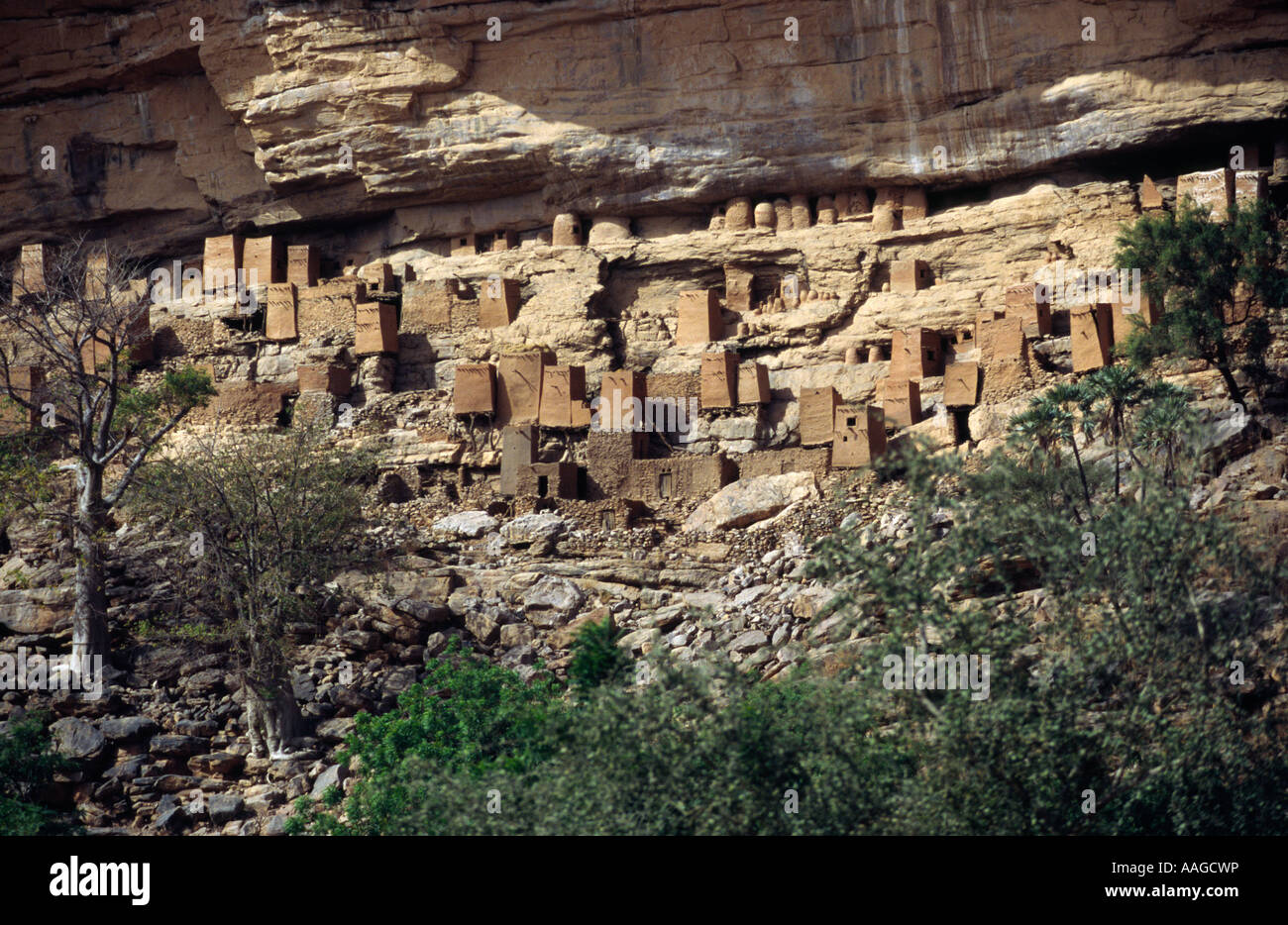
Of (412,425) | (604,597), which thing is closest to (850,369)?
(412,425)

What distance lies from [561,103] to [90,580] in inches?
861

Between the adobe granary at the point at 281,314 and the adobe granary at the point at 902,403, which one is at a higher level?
the adobe granary at the point at 281,314

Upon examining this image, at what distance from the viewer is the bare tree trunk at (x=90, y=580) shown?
27.9 m

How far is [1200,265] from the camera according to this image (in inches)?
1374

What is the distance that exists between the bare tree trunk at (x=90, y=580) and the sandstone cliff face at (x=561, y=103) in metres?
20.2

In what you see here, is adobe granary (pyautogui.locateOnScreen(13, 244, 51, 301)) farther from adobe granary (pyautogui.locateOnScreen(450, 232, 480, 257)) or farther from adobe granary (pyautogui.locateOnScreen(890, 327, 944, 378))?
adobe granary (pyautogui.locateOnScreen(890, 327, 944, 378))

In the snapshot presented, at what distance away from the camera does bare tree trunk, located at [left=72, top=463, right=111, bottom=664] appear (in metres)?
27.9

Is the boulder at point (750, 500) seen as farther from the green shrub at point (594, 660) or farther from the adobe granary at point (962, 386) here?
the green shrub at point (594, 660)

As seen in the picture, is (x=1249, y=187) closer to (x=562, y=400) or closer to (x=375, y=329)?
(x=562, y=400)

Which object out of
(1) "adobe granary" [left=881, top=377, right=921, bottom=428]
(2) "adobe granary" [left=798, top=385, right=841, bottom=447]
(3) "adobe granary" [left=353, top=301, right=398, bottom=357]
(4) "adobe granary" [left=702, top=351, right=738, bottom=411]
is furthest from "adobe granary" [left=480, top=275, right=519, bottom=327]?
(1) "adobe granary" [left=881, top=377, right=921, bottom=428]

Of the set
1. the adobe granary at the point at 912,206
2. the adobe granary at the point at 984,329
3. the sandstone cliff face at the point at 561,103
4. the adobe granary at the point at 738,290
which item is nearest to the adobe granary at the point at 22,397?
the sandstone cliff face at the point at 561,103

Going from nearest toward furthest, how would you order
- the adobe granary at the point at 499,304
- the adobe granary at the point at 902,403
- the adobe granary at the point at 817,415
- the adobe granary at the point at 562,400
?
the adobe granary at the point at 817,415 < the adobe granary at the point at 902,403 < the adobe granary at the point at 562,400 < the adobe granary at the point at 499,304
